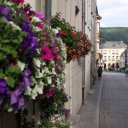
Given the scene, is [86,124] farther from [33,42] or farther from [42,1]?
[33,42]

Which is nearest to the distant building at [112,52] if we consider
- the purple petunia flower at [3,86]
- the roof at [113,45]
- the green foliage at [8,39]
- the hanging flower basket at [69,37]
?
the roof at [113,45]

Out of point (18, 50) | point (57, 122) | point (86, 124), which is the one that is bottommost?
point (86, 124)

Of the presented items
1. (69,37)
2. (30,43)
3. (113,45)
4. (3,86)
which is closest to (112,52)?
(113,45)

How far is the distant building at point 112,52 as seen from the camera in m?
153

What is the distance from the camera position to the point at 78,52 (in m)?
8.38

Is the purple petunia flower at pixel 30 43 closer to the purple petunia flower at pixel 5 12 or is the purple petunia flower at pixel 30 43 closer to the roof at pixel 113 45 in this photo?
the purple petunia flower at pixel 5 12

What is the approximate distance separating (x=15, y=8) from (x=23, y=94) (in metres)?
0.68

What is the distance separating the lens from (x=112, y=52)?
156 meters

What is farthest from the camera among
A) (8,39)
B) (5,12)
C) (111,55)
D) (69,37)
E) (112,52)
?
(111,55)

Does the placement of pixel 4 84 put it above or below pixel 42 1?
below

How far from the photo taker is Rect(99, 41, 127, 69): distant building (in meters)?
153

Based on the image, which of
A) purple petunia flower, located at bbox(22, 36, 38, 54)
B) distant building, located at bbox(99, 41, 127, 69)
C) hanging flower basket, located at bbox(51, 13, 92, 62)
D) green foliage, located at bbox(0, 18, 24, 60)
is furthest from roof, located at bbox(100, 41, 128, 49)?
green foliage, located at bbox(0, 18, 24, 60)

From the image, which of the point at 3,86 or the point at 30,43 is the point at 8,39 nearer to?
the point at 30,43

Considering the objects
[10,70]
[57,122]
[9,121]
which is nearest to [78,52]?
[57,122]
